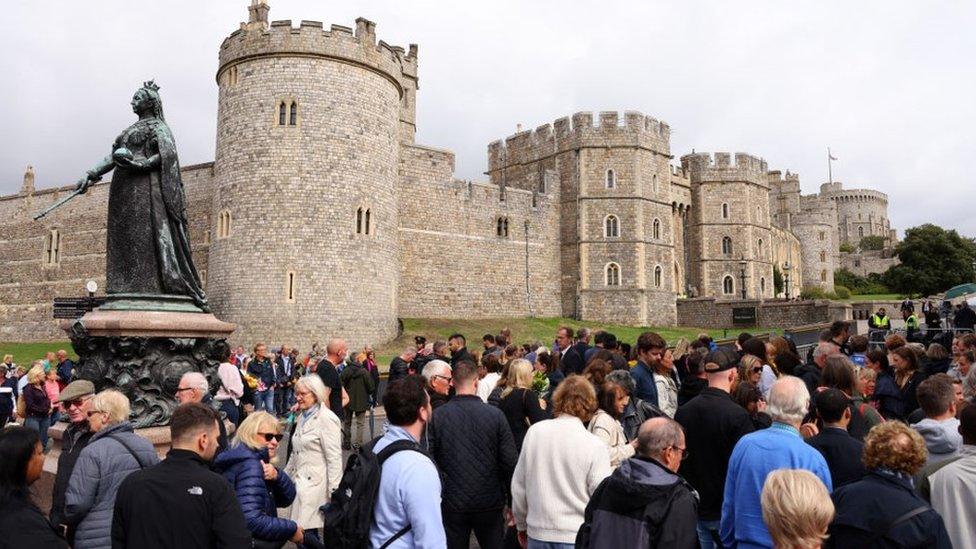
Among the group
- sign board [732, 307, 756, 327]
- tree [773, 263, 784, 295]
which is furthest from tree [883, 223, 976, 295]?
sign board [732, 307, 756, 327]

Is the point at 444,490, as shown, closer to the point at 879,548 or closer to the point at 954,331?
the point at 879,548

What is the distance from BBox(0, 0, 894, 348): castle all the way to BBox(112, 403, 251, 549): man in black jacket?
21.9 m

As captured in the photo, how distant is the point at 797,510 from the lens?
9.12ft

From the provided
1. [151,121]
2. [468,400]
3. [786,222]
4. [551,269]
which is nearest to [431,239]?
[551,269]

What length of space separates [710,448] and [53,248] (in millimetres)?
43807

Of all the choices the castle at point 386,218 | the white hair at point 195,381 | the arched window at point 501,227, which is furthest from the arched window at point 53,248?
the white hair at point 195,381

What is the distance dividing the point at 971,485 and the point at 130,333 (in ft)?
21.2

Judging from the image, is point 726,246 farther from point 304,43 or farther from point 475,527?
point 475,527

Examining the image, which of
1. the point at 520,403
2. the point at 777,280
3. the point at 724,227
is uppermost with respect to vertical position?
the point at 724,227

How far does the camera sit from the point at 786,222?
67.2 metres

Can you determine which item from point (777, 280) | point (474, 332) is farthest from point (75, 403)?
point (777, 280)

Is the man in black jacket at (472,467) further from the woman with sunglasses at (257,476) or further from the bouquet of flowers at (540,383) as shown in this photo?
the bouquet of flowers at (540,383)

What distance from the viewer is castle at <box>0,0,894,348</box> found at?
25.3 m

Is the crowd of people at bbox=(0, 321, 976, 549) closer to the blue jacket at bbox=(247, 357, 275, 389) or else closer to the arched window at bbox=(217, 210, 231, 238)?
the blue jacket at bbox=(247, 357, 275, 389)
